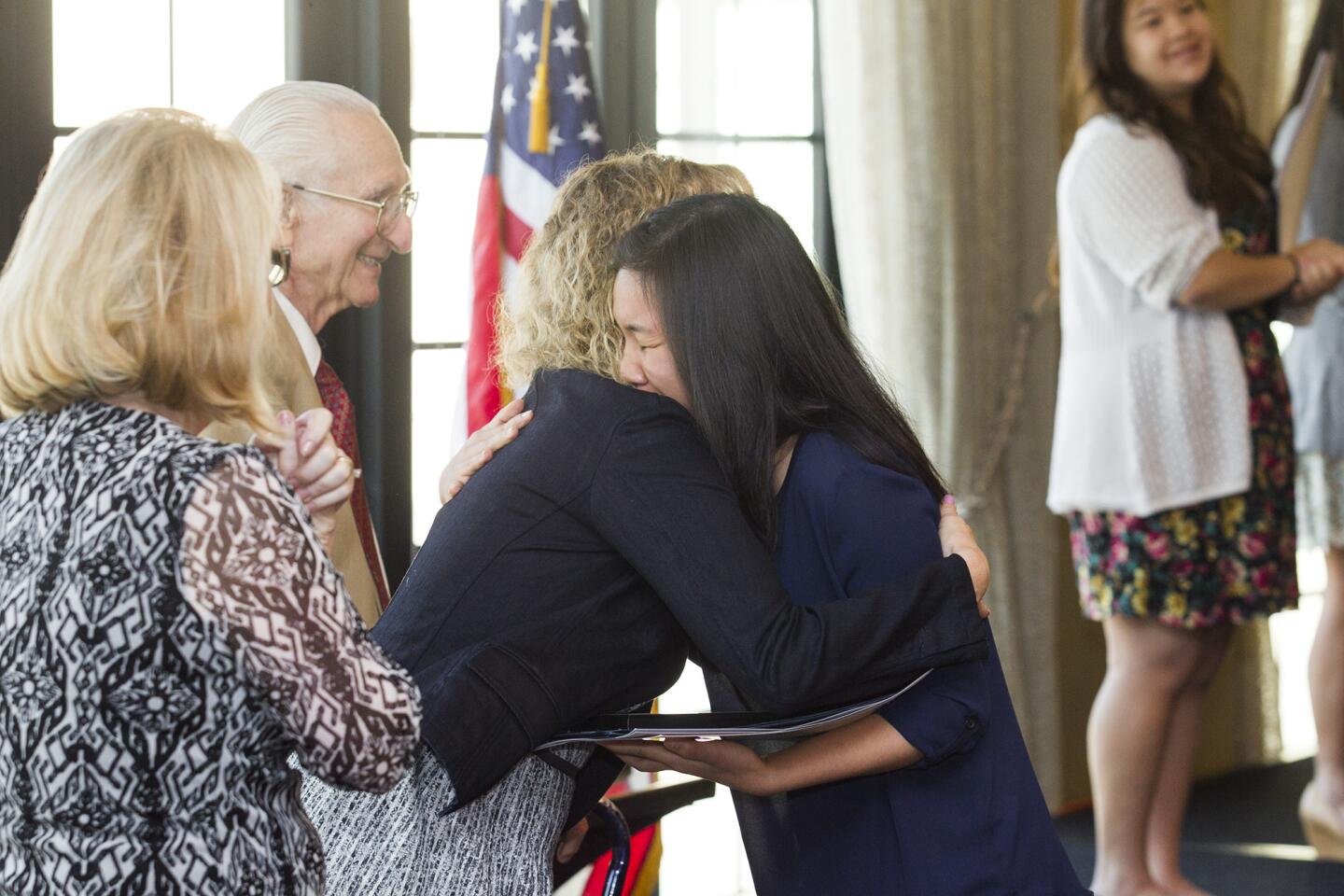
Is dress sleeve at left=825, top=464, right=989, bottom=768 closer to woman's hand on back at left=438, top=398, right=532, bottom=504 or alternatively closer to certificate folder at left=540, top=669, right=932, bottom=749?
certificate folder at left=540, top=669, right=932, bottom=749

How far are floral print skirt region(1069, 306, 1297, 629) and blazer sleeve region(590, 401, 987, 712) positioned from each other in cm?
191

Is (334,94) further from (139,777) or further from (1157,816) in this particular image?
(1157,816)

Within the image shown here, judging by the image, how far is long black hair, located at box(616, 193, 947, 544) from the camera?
1.60m

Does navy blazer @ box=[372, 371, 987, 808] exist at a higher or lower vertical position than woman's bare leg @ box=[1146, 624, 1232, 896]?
higher

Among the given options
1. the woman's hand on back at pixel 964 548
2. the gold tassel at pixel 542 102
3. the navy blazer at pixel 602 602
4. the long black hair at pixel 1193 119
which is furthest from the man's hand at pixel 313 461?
the long black hair at pixel 1193 119

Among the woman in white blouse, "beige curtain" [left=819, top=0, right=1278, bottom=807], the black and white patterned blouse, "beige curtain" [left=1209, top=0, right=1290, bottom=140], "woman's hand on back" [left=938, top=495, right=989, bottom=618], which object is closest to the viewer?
the black and white patterned blouse

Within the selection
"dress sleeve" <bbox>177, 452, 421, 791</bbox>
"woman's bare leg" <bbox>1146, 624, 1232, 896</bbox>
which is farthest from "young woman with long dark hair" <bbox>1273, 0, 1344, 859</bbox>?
"dress sleeve" <bbox>177, 452, 421, 791</bbox>

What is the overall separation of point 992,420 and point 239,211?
120 inches

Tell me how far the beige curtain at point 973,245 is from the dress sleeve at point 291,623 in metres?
2.53

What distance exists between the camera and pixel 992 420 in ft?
13.4

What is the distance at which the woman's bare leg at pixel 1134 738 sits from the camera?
3.31m

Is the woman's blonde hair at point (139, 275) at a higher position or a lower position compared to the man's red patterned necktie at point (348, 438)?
higher

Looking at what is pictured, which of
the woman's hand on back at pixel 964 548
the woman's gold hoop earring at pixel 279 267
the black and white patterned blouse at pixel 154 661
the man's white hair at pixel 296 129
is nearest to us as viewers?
the black and white patterned blouse at pixel 154 661

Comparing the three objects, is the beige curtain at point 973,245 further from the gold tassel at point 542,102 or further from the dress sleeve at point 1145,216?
the gold tassel at point 542,102
